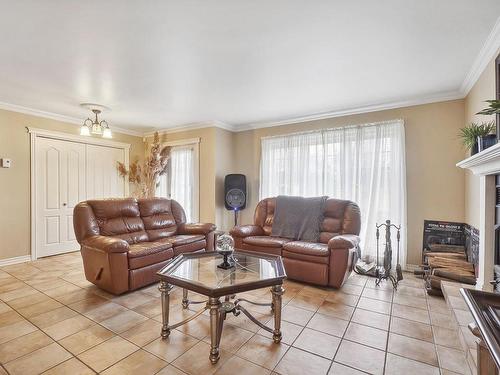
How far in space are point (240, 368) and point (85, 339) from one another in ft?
4.10

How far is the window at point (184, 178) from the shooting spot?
202 inches

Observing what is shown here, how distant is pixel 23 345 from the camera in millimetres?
1908

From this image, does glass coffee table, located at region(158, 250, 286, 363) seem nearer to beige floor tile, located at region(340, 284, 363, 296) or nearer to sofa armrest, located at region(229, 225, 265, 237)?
beige floor tile, located at region(340, 284, 363, 296)

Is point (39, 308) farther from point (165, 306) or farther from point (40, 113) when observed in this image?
point (40, 113)

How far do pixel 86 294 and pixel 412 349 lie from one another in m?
3.13

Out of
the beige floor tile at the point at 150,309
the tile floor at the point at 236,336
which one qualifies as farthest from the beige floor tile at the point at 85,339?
the beige floor tile at the point at 150,309

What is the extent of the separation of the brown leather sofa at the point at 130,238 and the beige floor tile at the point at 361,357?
86.1 inches

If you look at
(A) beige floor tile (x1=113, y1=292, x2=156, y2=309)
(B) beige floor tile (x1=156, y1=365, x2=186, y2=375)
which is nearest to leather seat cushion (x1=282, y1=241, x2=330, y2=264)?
(A) beige floor tile (x1=113, y1=292, x2=156, y2=309)

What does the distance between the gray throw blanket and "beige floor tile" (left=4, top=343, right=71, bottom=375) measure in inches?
107

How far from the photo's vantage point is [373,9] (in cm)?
178

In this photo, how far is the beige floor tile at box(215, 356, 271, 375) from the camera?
164 cm

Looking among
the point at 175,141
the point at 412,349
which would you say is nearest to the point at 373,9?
the point at 412,349

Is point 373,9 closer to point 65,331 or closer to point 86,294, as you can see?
point 65,331

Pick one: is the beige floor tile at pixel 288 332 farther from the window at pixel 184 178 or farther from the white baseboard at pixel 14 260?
the white baseboard at pixel 14 260
